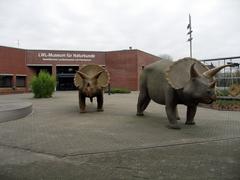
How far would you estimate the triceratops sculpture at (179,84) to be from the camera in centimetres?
793

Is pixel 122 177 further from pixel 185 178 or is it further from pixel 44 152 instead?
pixel 44 152

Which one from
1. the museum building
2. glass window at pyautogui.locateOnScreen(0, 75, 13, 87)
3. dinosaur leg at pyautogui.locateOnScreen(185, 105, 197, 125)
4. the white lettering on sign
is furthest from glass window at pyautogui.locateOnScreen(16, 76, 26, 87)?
dinosaur leg at pyautogui.locateOnScreen(185, 105, 197, 125)

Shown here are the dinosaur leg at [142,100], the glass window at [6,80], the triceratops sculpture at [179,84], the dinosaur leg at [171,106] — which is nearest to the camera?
the triceratops sculpture at [179,84]

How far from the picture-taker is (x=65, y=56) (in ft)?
153

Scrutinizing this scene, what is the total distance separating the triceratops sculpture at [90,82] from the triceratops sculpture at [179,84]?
2.61m

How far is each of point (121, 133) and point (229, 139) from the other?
290 cm

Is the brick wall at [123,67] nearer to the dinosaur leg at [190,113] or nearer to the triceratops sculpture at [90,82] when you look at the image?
the triceratops sculpture at [90,82]

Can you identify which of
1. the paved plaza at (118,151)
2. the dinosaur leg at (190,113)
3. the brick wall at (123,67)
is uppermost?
the brick wall at (123,67)

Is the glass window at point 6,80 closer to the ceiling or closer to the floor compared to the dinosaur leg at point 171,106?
closer to the ceiling

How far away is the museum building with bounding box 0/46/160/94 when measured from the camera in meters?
40.5

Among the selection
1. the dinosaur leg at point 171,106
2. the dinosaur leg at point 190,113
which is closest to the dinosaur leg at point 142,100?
the dinosaur leg at point 190,113

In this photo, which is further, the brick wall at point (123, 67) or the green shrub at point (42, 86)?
the brick wall at point (123, 67)

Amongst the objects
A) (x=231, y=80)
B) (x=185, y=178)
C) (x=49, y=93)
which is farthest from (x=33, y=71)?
(x=185, y=178)

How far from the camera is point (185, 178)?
458 cm
